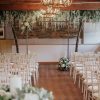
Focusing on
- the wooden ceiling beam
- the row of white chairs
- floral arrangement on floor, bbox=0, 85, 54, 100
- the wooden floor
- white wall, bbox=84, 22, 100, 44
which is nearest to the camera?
floral arrangement on floor, bbox=0, 85, 54, 100

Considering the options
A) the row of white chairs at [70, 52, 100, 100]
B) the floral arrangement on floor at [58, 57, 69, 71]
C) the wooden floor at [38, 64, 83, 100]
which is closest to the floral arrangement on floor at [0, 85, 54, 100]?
the row of white chairs at [70, 52, 100, 100]

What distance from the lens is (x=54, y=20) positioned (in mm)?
14492

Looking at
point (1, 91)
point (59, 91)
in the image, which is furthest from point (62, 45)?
point (1, 91)

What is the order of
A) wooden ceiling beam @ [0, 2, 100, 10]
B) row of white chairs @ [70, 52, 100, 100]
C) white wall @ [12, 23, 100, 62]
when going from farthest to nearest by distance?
white wall @ [12, 23, 100, 62]
wooden ceiling beam @ [0, 2, 100, 10]
row of white chairs @ [70, 52, 100, 100]

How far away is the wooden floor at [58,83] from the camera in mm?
8109

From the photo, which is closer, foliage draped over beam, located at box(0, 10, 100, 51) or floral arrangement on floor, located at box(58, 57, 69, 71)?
floral arrangement on floor, located at box(58, 57, 69, 71)

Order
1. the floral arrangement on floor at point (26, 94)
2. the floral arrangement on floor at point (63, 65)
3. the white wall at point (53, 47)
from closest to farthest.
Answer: the floral arrangement on floor at point (26, 94) < the floral arrangement on floor at point (63, 65) < the white wall at point (53, 47)

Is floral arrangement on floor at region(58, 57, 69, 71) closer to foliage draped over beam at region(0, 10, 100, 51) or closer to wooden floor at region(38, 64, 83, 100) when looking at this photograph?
wooden floor at region(38, 64, 83, 100)

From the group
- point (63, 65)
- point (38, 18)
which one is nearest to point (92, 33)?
point (38, 18)

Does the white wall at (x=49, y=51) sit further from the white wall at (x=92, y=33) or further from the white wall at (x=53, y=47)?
the white wall at (x=92, y=33)

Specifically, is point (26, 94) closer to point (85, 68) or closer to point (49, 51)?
point (85, 68)

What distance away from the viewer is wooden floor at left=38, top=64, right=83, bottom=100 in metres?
8.11

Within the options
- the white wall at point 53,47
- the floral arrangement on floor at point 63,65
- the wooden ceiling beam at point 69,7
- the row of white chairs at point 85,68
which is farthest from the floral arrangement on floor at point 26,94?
the white wall at point 53,47

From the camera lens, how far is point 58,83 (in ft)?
32.4
